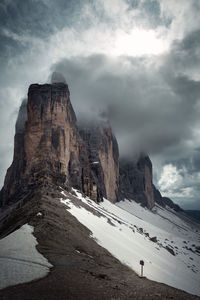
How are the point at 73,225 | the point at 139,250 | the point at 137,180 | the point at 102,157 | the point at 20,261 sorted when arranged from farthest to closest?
the point at 137,180 < the point at 102,157 < the point at 139,250 < the point at 73,225 < the point at 20,261

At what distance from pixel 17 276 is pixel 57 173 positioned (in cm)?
5054

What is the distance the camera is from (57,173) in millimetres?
59250

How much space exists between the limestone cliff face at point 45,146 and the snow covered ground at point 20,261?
1505 inches

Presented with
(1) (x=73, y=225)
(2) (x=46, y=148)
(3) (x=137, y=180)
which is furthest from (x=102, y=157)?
(1) (x=73, y=225)

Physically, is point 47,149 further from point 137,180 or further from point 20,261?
point 137,180

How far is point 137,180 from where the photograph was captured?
171000 millimetres

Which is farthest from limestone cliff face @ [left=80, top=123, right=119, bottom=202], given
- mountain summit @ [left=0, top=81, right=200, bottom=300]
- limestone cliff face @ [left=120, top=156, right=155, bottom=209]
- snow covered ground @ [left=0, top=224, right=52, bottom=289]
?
snow covered ground @ [left=0, top=224, right=52, bottom=289]

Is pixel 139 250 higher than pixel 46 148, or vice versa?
pixel 46 148

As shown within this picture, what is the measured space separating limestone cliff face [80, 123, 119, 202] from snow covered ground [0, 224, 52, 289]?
8578 cm

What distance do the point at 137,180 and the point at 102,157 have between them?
71045 mm

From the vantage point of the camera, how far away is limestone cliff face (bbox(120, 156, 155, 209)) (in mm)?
158125

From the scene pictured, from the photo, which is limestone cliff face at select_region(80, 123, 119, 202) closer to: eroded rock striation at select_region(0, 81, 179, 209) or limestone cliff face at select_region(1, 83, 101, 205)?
eroded rock striation at select_region(0, 81, 179, 209)

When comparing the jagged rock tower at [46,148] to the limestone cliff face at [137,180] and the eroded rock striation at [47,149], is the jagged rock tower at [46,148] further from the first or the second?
the limestone cliff face at [137,180]

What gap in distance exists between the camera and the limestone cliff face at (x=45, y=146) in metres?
57.9
